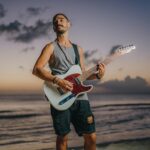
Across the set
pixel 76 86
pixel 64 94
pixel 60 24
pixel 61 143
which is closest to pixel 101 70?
pixel 76 86

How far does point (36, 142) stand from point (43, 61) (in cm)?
300

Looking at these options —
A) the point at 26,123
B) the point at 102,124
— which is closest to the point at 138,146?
the point at 102,124

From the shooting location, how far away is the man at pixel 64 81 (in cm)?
268

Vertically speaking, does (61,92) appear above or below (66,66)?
below

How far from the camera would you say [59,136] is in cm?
267

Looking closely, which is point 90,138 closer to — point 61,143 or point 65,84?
point 61,143

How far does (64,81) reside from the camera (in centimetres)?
273

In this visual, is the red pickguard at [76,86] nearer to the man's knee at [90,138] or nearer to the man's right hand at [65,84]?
the man's right hand at [65,84]

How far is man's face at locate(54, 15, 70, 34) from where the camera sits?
2807 mm

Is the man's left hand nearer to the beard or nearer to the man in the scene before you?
the man

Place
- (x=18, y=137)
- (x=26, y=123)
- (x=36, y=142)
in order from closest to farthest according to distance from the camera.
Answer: (x=36, y=142) < (x=18, y=137) < (x=26, y=123)

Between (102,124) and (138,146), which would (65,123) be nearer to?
(138,146)

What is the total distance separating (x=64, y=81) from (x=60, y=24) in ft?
1.42

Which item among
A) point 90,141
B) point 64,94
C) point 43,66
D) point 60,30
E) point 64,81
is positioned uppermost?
point 60,30
